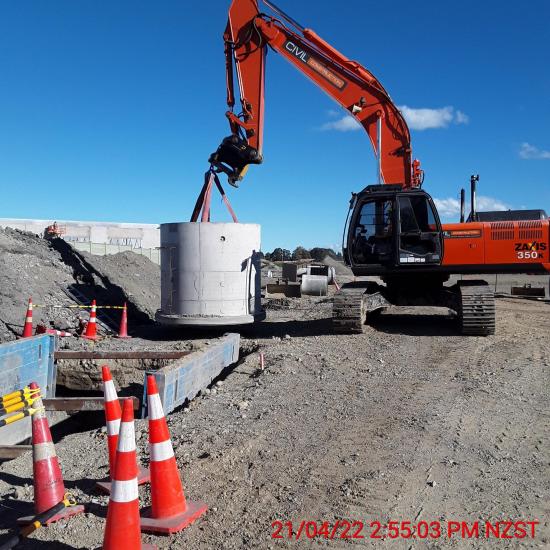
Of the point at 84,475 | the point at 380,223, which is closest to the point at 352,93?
the point at 380,223

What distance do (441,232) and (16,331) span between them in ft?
29.0

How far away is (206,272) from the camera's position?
11.3m

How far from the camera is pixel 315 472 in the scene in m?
4.40

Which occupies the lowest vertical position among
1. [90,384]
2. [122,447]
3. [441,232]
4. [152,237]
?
[90,384]

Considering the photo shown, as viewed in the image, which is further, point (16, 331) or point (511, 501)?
point (16, 331)

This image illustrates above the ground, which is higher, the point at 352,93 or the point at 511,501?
the point at 352,93

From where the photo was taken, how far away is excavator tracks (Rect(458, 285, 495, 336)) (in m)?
9.91

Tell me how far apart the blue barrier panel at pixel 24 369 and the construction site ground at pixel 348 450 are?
0.74 metres

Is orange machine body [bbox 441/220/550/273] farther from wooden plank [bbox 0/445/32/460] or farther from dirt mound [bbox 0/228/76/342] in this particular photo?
dirt mound [bbox 0/228/76/342]

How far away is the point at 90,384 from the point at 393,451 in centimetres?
625

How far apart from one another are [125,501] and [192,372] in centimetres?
411

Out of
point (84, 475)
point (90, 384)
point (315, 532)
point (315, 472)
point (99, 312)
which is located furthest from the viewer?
point (99, 312)

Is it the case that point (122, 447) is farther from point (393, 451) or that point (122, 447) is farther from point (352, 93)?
point (352, 93)

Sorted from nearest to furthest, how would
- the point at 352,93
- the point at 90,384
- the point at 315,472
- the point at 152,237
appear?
the point at 315,472
the point at 90,384
the point at 352,93
the point at 152,237
